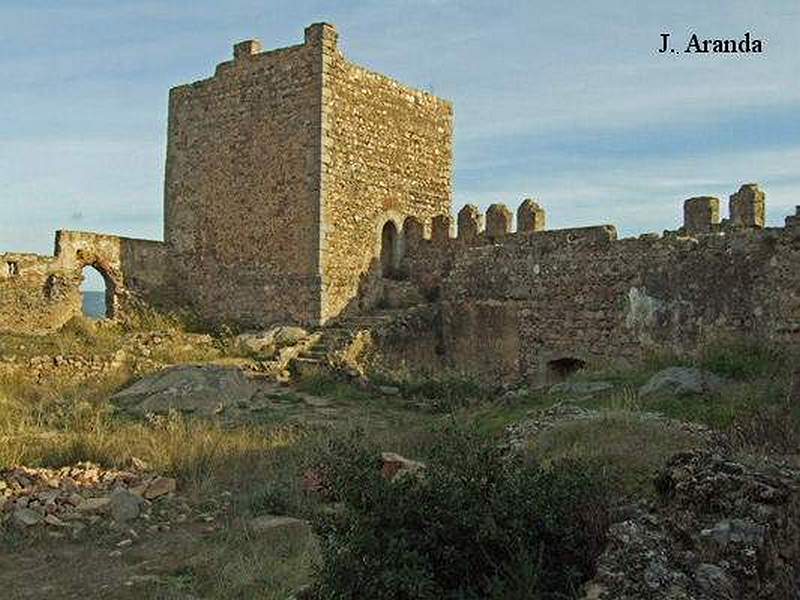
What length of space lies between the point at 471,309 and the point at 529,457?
33.9 feet

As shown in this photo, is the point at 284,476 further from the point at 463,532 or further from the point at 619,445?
the point at 463,532

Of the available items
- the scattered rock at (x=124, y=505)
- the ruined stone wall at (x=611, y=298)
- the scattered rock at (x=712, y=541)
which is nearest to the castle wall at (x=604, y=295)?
the ruined stone wall at (x=611, y=298)

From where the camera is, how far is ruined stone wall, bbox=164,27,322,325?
17688 millimetres

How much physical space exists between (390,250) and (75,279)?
7228mm

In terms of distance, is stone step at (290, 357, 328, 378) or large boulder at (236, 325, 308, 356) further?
large boulder at (236, 325, 308, 356)

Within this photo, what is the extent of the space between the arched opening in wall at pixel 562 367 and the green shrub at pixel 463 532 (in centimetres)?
1030

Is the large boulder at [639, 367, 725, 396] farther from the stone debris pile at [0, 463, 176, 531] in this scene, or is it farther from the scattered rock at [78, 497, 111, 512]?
the scattered rock at [78, 497, 111, 512]

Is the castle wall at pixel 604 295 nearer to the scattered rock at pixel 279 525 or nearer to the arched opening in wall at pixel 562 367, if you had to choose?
the arched opening in wall at pixel 562 367

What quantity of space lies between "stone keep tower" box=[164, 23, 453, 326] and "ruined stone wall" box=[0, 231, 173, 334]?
76 cm

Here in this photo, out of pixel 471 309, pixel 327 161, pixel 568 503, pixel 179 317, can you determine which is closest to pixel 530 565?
pixel 568 503

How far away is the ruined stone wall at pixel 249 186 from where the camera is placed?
17.7m

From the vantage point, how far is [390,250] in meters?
19.7

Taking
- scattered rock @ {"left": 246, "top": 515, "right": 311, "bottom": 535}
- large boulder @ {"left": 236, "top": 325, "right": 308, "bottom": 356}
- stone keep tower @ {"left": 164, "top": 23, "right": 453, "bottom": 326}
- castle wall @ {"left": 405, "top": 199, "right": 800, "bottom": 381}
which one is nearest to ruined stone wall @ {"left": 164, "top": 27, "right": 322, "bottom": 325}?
stone keep tower @ {"left": 164, "top": 23, "right": 453, "bottom": 326}

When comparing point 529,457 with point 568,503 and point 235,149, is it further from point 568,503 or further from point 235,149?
point 235,149
